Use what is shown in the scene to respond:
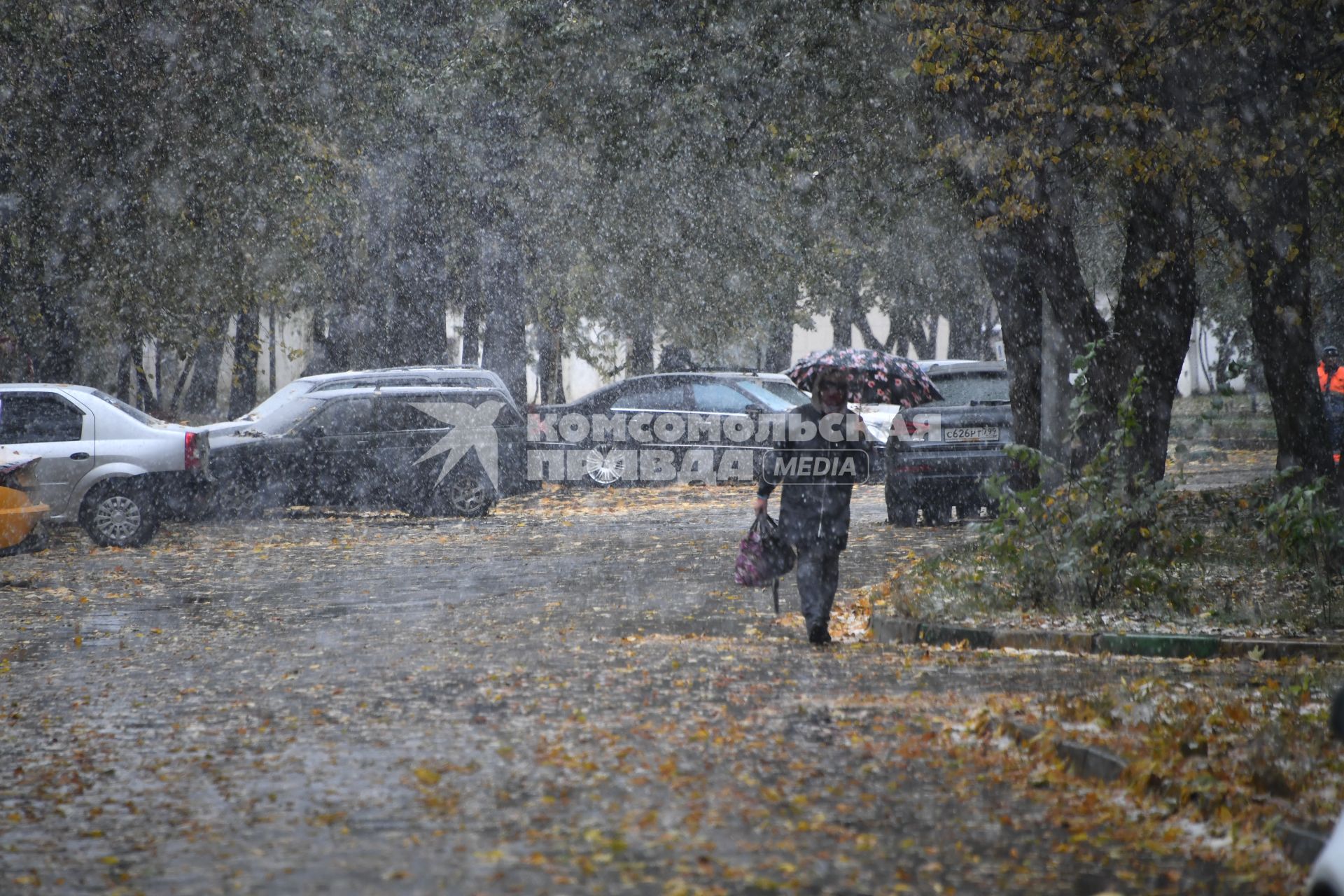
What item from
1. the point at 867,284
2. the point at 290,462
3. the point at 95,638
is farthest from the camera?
the point at 867,284

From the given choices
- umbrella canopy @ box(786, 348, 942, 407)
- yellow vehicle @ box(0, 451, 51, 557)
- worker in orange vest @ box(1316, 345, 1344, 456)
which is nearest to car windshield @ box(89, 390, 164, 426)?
yellow vehicle @ box(0, 451, 51, 557)

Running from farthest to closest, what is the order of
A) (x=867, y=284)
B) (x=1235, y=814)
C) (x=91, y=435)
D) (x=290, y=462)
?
(x=867, y=284), (x=290, y=462), (x=91, y=435), (x=1235, y=814)

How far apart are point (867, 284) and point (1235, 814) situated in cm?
5566

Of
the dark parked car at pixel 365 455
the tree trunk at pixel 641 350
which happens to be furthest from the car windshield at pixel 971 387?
the tree trunk at pixel 641 350

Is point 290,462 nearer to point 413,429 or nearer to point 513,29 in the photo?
point 413,429

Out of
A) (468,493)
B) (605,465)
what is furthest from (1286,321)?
(605,465)

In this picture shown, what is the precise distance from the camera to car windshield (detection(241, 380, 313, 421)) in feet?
71.5

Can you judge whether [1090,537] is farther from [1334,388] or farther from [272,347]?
[272,347]

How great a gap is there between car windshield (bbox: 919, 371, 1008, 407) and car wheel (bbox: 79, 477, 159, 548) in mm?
8675

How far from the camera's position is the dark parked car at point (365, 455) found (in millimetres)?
21094

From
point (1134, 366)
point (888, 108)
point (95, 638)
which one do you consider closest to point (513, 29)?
point (888, 108)

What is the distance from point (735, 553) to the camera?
16.5 m

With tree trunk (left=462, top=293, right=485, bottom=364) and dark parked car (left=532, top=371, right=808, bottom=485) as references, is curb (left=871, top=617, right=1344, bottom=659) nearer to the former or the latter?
dark parked car (left=532, top=371, right=808, bottom=485)

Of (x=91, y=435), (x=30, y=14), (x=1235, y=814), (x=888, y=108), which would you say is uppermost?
(x=30, y=14)
